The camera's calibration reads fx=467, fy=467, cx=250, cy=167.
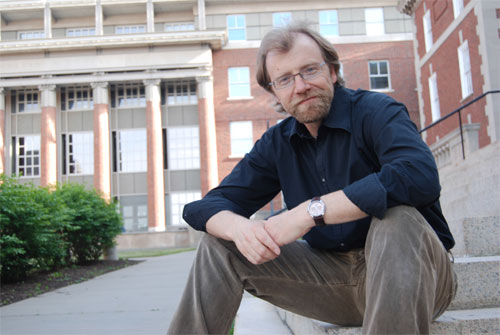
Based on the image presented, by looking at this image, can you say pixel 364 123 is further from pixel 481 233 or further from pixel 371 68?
pixel 371 68

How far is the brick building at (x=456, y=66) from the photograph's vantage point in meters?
13.3

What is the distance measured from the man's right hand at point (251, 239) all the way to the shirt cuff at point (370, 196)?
370 mm

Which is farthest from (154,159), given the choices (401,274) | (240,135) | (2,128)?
(401,274)

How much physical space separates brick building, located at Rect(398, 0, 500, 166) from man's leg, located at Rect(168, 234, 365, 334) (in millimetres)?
8544

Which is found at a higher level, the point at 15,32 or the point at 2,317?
the point at 15,32

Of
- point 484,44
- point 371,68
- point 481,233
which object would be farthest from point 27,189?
point 371,68

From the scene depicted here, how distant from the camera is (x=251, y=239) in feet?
6.02

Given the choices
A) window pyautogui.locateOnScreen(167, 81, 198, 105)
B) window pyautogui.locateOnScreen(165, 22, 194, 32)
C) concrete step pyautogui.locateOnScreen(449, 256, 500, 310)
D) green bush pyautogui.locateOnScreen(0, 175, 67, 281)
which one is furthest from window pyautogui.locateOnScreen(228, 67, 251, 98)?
concrete step pyautogui.locateOnScreen(449, 256, 500, 310)

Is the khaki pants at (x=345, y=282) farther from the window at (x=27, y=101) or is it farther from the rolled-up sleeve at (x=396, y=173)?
the window at (x=27, y=101)

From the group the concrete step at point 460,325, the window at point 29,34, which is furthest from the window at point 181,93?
the concrete step at point 460,325

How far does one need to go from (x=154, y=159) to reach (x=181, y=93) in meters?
4.79

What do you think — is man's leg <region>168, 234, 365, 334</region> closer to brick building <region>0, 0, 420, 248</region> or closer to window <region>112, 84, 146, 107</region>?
brick building <region>0, 0, 420, 248</region>

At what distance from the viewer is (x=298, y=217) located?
1.82 metres

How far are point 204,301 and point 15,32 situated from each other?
34.6 meters
